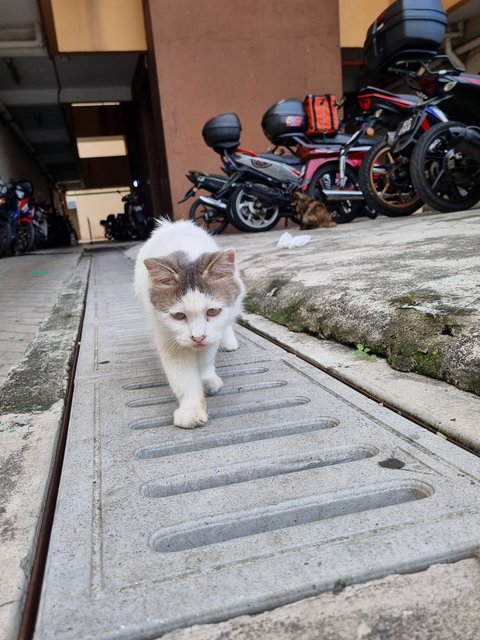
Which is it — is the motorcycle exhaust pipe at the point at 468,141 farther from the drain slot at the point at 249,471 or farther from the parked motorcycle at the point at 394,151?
the drain slot at the point at 249,471

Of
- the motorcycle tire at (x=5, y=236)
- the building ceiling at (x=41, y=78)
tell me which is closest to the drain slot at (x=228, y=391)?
the motorcycle tire at (x=5, y=236)

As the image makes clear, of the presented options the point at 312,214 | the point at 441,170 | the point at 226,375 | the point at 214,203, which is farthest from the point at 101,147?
the point at 226,375

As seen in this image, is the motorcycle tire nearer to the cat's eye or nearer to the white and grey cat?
the white and grey cat

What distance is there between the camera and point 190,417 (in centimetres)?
150

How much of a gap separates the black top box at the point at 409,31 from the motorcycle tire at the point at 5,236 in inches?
269

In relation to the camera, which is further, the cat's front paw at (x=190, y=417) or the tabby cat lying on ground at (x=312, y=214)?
the tabby cat lying on ground at (x=312, y=214)

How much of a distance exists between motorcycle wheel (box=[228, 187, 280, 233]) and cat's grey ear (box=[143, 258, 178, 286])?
17.5 feet

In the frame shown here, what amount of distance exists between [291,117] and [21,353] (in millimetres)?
5281

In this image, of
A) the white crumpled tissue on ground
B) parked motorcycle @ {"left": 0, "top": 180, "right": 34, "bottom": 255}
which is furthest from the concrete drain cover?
parked motorcycle @ {"left": 0, "top": 180, "right": 34, "bottom": 255}

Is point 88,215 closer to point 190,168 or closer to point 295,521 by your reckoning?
point 190,168

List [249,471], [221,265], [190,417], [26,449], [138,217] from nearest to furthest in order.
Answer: [249,471] → [26,449] → [190,417] → [221,265] → [138,217]

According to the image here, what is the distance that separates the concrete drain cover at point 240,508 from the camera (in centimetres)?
82

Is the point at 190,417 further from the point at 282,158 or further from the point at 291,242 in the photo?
the point at 282,158

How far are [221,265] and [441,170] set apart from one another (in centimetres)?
339
